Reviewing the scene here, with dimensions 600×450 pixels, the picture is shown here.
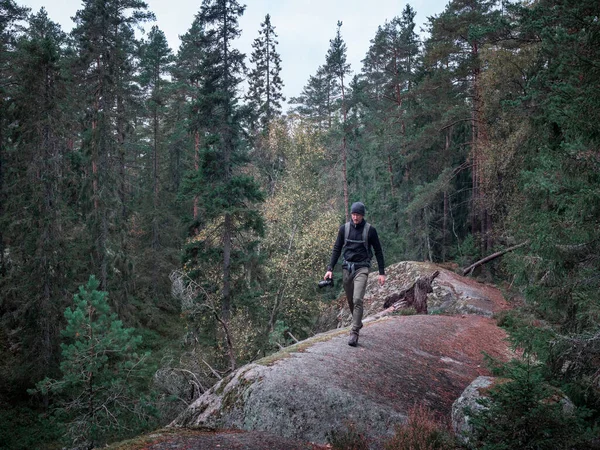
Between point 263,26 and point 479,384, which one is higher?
point 263,26

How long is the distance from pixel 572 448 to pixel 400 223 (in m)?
26.3

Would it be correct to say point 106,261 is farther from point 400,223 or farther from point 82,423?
point 400,223

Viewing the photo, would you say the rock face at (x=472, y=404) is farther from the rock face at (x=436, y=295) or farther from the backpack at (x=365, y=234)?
the rock face at (x=436, y=295)

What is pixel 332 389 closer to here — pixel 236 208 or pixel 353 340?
pixel 353 340

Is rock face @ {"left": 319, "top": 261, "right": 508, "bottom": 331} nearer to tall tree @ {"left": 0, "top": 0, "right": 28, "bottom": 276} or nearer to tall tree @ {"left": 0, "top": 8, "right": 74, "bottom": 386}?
tall tree @ {"left": 0, "top": 8, "right": 74, "bottom": 386}

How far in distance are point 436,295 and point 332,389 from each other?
1060 cm

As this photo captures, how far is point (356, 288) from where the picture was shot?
7.08 metres

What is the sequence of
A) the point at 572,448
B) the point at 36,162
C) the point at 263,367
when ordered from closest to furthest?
the point at 572,448 → the point at 263,367 → the point at 36,162

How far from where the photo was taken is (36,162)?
16750mm

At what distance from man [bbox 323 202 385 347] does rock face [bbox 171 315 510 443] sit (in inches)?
34.3

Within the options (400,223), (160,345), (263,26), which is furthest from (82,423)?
(263,26)

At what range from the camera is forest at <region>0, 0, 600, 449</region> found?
604 centimetres

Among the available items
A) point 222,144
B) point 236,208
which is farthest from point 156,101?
point 236,208

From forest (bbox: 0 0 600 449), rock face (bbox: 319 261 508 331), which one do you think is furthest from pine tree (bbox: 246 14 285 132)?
rock face (bbox: 319 261 508 331)
